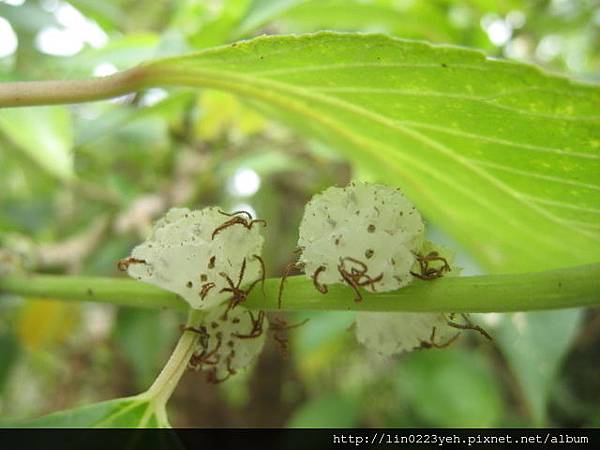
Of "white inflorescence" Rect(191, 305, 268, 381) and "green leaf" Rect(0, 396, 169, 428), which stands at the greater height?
"white inflorescence" Rect(191, 305, 268, 381)

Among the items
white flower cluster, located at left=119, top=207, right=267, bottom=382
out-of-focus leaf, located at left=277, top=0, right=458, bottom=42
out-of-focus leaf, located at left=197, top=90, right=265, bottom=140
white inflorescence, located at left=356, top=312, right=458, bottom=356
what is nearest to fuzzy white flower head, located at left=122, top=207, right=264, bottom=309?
white flower cluster, located at left=119, top=207, right=267, bottom=382

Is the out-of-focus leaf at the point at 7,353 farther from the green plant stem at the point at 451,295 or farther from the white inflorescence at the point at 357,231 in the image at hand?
the white inflorescence at the point at 357,231

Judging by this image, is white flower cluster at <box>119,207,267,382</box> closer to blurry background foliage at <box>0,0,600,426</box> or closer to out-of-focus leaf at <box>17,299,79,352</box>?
blurry background foliage at <box>0,0,600,426</box>

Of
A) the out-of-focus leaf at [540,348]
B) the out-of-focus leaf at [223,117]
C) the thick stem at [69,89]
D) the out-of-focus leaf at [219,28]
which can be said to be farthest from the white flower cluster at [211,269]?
the out-of-focus leaf at [223,117]

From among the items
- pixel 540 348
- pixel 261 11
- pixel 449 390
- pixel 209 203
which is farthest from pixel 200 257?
pixel 209 203

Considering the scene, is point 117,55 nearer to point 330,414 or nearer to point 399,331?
point 399,331

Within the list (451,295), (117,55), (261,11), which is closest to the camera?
(451,295)

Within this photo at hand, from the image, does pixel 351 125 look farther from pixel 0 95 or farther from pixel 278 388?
pixel 278 388
